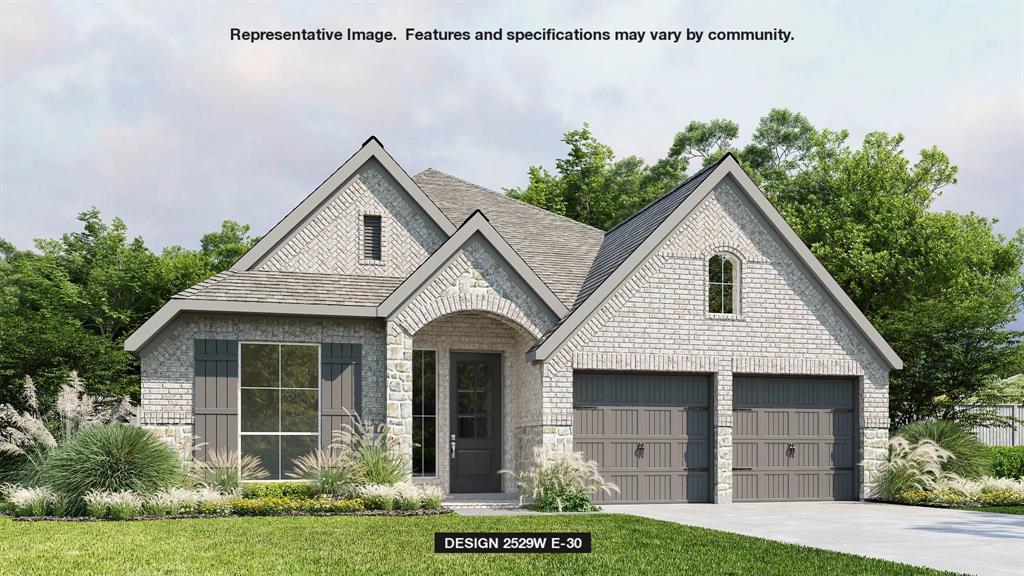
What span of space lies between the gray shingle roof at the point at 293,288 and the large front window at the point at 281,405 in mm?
934

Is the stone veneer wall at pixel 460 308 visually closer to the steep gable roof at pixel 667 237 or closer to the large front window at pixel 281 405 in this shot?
the steep gable roof at pixel 667 237

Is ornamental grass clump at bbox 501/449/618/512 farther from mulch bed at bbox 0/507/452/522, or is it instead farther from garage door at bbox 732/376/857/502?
garage door at bbox 732/376/857/502

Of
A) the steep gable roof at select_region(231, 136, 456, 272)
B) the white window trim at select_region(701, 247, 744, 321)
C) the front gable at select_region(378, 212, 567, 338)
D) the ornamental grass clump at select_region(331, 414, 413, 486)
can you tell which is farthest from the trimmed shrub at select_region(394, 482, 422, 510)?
the white window trim at select_region(701, 247, 744, 321)

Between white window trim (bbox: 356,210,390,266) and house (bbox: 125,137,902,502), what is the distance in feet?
0.13

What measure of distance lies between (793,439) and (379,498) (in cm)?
818

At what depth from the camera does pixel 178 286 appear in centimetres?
3516

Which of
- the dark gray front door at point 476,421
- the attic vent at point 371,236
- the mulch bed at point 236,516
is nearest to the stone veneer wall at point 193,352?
the attic vent at point 371,236

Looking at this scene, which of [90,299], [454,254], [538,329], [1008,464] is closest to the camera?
[454,254]

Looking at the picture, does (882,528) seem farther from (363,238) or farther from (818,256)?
(818,256)

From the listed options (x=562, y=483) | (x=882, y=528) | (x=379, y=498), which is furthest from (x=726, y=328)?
(x=379, y=498)

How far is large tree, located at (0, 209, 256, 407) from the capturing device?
79.9ft

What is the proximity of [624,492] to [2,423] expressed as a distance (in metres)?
12.5

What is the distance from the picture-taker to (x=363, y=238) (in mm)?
18312

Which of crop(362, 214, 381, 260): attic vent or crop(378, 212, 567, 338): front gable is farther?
crop(362, 214, 381, 260): attic vent
